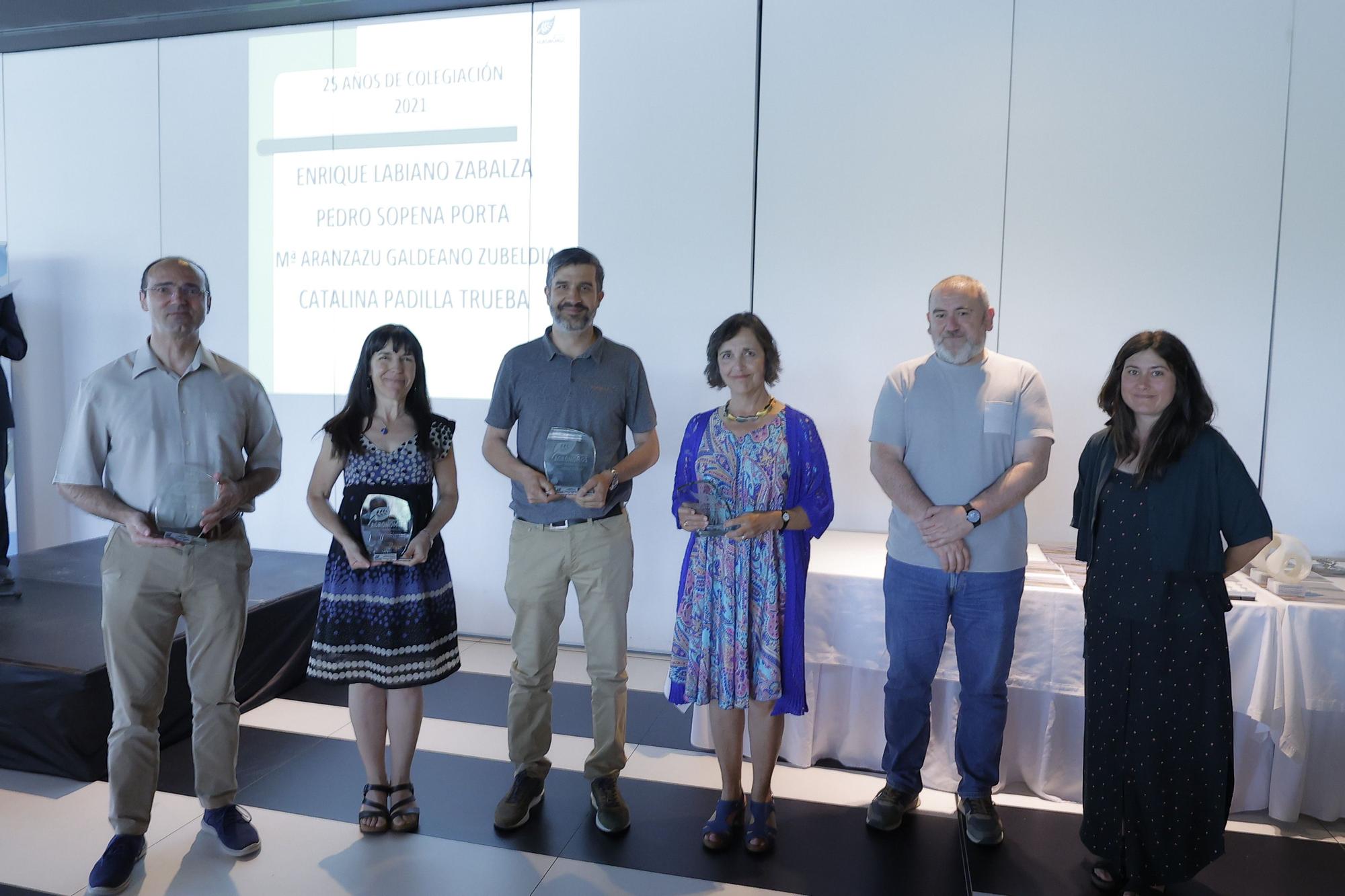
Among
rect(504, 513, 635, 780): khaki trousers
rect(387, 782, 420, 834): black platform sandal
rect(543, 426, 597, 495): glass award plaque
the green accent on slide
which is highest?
the green accent on slide

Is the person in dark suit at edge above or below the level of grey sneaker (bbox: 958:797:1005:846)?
above

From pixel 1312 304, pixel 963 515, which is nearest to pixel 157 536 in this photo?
pixel 963 515

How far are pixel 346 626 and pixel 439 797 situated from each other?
71cm

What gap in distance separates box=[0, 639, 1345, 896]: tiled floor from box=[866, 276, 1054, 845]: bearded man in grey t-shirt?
16 centimetres

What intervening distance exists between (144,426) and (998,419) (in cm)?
227

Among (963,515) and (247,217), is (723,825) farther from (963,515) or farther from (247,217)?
(247,217)

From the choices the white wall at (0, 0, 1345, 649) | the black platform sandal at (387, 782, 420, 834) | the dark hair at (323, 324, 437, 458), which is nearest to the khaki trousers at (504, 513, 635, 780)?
the black platform sandal at (387, 782, 420, 834)

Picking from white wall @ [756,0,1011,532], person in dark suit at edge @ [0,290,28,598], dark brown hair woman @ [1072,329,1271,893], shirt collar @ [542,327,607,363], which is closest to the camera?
dark brown hair woman @ [1072,329,1271,893]

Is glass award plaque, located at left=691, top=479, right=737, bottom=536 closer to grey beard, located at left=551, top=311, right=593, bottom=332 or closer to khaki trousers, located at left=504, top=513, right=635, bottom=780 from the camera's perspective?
khaki trousers, located at left=504, top=513, right=635, bottom=780

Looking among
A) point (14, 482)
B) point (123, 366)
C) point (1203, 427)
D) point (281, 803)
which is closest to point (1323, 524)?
point (1203, 427)

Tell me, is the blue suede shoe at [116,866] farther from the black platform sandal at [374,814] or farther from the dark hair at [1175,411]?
the dark hair at [1175,411]

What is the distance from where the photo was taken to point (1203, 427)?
2027 millimetres

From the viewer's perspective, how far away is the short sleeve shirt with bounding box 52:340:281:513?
6.97 ft

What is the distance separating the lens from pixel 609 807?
2418 millimetres
